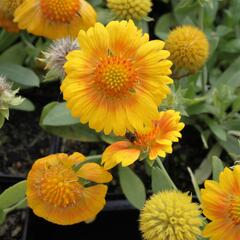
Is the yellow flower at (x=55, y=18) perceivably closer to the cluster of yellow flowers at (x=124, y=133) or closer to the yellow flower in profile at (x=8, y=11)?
the yellow flower in profile at (x=8, y=11)

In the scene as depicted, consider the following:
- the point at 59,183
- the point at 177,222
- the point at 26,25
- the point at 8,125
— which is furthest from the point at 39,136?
the point at 177,222

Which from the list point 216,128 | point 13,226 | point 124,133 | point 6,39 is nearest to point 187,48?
→ point 216,128

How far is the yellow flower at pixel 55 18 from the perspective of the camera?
145 centimetres

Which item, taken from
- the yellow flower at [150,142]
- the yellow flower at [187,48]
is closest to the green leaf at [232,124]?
the yellow flower at [187,48]

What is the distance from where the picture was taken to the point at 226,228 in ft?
3.69

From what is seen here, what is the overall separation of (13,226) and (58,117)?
0.41 metres

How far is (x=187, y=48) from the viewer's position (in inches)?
57.1

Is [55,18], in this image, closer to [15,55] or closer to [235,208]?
[15,55]

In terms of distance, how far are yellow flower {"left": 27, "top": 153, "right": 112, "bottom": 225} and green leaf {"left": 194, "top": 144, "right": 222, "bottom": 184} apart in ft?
1.42

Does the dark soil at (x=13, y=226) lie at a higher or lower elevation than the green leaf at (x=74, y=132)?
lower

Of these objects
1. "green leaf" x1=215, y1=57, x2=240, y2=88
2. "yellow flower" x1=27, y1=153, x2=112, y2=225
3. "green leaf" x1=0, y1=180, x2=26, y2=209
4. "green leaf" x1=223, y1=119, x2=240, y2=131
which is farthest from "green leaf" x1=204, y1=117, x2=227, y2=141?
"green leaf" x1=0, y1=180, x2=26, y2=209

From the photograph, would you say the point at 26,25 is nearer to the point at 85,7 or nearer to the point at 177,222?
the point at 85,7

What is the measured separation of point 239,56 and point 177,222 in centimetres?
91

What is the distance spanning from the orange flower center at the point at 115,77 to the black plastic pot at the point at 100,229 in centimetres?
60
